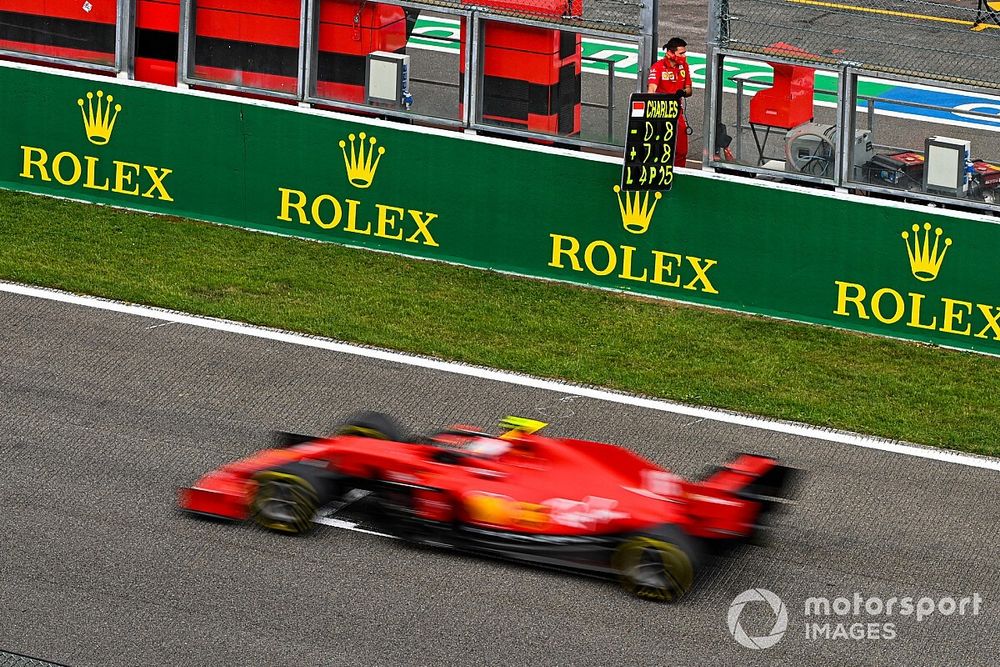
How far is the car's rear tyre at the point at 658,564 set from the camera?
32.0 ft

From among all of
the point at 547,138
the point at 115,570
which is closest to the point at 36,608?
the point at 115,570

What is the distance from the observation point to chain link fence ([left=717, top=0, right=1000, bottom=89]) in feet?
46.1

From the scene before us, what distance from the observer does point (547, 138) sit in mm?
15500

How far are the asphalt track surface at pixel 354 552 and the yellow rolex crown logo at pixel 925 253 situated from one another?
241 centimetres

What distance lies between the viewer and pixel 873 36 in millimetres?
14523

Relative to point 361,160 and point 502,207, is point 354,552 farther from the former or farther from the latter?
point 361,160

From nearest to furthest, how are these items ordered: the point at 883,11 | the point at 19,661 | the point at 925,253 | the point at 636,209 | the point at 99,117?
the point at 19,661
the point at 925,253
the point at 883,11
the point at 636,209
the point at 99,117

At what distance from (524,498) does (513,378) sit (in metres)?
3.48

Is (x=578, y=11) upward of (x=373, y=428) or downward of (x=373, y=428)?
upward

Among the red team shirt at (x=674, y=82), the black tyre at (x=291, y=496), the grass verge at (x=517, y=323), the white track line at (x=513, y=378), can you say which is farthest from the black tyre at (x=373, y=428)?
the red team shirt at (x=674, y=82)

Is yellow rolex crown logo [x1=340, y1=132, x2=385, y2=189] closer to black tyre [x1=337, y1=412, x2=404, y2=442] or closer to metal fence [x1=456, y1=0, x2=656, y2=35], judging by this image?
metal fence [x1=456, y1=0, x2=656, y2=35]

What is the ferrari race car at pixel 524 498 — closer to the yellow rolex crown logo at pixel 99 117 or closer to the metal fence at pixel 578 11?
the metal fence at pixel 578 11

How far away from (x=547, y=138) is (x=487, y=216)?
90cm

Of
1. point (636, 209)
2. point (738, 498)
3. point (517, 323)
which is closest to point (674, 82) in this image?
point (636, 209)
